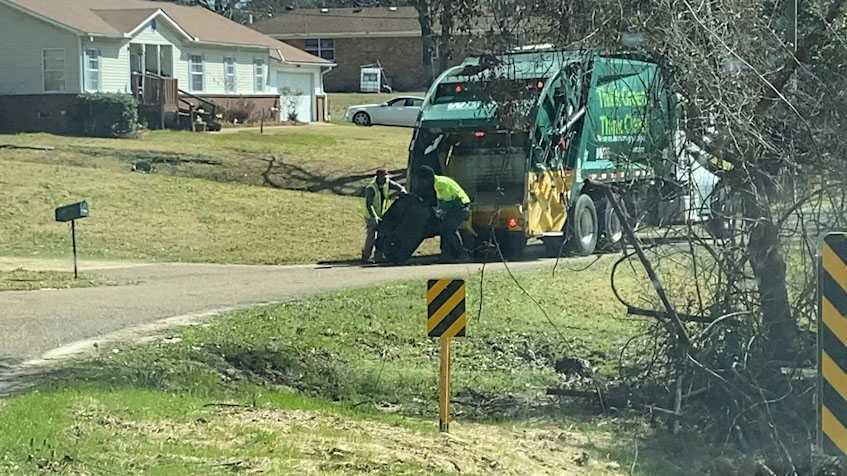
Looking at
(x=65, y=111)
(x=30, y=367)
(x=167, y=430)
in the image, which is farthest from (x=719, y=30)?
(x=65, y=111)

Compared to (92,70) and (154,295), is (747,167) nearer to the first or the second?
(154,295)

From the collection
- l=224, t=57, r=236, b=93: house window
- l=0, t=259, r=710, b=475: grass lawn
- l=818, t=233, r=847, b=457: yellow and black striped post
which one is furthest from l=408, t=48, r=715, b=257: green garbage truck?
l=224, t=57, r=236, b=93: house window

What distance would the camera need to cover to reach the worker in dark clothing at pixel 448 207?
20078 mm

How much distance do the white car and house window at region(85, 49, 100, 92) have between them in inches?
542

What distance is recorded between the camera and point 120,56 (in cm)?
4212

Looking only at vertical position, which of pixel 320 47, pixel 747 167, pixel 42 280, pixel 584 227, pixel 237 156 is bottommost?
pixel 42 280

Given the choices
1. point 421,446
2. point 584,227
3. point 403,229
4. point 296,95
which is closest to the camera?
point 421,446

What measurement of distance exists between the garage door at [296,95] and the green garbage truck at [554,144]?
1209 inches

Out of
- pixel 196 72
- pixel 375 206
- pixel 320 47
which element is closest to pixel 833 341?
pixel 375 206

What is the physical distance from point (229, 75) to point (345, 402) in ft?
129

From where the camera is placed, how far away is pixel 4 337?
12.0 m

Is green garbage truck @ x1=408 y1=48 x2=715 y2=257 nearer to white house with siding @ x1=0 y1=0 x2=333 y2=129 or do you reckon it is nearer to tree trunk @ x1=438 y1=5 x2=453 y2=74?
tree trunk @ x1=438 y1=5 x2=453 y2=74

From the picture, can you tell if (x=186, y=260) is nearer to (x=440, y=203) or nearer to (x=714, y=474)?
(x=440, y=203)

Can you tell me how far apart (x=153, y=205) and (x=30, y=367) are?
17146 millimetres
